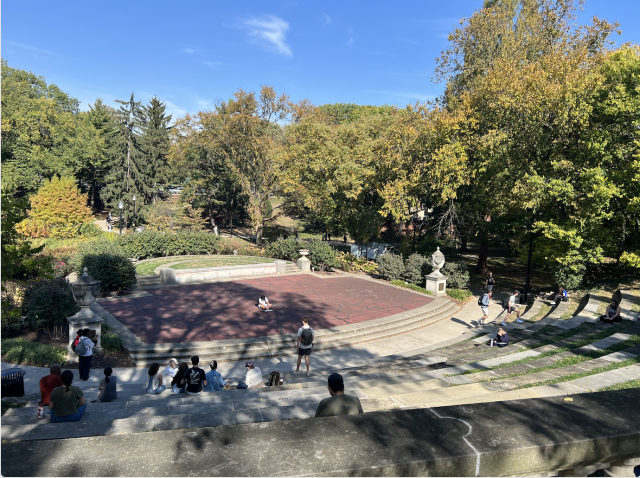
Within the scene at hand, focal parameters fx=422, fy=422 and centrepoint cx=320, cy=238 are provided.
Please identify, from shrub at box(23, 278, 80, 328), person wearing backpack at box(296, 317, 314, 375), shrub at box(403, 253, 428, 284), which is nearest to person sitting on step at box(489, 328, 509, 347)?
person wearing backpack at box(296, 317, 314, 375)

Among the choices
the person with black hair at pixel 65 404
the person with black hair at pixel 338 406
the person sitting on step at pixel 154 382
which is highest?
the person with black hair at pixel 338 406

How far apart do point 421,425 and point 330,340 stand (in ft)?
43.4

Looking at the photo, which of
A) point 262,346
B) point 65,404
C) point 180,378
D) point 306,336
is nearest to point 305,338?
point 306,336

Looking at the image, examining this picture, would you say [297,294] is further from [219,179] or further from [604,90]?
[219,179]

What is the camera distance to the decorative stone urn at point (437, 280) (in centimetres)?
2338

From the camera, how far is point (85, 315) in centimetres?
1304

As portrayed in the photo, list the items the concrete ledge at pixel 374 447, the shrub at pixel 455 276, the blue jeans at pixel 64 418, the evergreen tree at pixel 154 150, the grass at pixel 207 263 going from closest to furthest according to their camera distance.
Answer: the concrete ledge at pixel 374 447, the blue jeans at pixel 64 418, the shrub at pixel 455 276, the grass at pixel 207 263, the evergreen tree at pixel 154 150

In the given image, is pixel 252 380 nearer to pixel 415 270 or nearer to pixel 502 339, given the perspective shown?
pixel 502 339

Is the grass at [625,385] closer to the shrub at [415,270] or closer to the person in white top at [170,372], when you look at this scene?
the person in white top at [170,372]

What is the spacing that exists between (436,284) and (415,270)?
1.99m

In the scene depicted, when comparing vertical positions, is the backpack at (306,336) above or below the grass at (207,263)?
above

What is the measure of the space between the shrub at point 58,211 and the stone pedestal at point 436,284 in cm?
2779

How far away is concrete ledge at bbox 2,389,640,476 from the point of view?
7.87ft

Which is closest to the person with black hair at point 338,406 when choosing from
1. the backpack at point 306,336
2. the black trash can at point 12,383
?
the backpack at point 306,336
